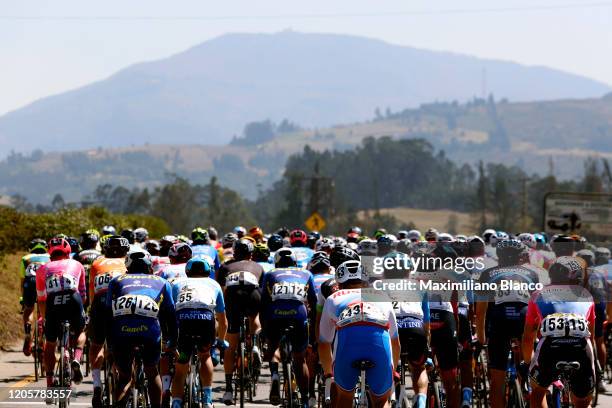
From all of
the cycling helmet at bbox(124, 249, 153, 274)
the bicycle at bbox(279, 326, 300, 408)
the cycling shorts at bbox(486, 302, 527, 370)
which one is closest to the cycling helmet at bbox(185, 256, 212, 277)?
the cycling helmet at bbox(124, 249, 153, 274)

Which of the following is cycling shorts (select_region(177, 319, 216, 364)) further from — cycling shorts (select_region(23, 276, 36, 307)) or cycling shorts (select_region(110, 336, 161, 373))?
cycling shorts (select_region(23, 276, 36, 307))

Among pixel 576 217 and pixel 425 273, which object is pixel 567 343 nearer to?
pixel 425 273

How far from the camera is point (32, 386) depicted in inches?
683

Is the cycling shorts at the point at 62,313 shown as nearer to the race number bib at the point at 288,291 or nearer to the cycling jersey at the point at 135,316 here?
the race number bib at the point at 288,291

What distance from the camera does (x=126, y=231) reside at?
866 inches

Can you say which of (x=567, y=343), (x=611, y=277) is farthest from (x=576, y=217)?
(x=567, y=343)

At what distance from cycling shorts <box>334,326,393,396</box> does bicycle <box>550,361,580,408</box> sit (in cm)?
154

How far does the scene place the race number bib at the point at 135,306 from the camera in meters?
11.8

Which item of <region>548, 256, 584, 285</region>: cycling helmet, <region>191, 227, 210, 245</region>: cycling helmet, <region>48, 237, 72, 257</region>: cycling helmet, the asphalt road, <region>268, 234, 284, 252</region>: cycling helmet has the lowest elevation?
the asphalt road

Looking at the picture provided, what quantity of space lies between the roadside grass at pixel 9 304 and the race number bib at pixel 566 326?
14.8 meters

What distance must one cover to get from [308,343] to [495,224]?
159 metres

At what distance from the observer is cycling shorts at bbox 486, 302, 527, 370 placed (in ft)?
42.8

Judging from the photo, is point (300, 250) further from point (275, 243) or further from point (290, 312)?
point (290, 312)

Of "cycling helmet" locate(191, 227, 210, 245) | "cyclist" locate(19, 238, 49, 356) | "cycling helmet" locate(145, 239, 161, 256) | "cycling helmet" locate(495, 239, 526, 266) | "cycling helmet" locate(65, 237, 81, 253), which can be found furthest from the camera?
"cycling helmet" locate(65, 237, 81, 253)
